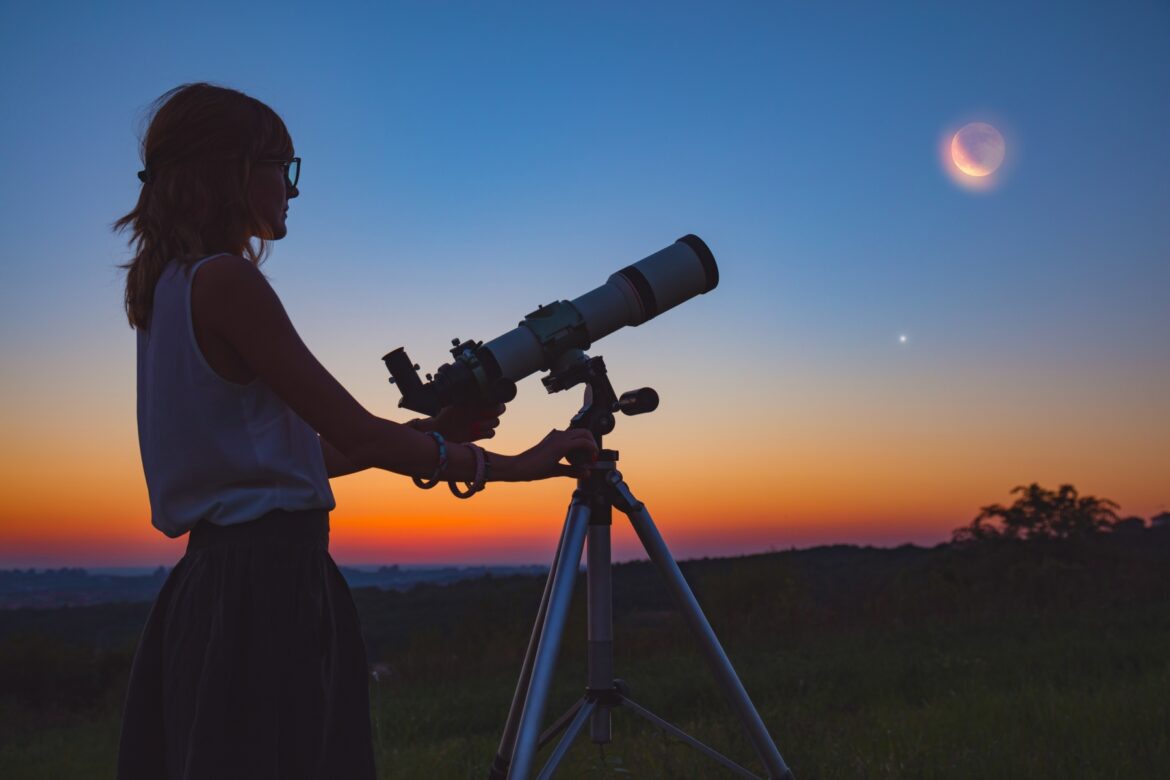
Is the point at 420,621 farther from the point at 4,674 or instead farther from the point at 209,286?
the point at 209,286

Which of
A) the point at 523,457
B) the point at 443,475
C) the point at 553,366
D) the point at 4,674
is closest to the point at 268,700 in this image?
the point at 443,475

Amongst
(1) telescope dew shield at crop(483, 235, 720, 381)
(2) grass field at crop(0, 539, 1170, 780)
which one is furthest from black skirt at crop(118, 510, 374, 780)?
(2) grass field at crop(0, 539, 1170, 780)

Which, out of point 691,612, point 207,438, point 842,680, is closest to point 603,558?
point 691,612

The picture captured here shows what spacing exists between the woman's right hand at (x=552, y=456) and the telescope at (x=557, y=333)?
544 mm

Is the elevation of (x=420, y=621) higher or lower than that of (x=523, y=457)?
lower

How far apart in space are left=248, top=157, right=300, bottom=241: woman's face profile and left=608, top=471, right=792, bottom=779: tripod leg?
1.28 metres

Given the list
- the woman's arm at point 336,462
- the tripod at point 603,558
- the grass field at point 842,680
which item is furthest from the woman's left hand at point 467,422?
the grass field at point 842,680

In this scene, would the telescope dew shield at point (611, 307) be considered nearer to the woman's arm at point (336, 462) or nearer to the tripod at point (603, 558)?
the tripod at point (603, 558)

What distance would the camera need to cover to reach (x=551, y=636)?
2662mm

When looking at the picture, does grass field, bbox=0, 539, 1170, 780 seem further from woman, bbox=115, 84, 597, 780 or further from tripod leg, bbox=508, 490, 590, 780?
woman, bbox=115, 84, 597, 780

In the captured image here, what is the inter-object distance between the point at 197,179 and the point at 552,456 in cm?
106

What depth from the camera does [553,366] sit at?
3088mm

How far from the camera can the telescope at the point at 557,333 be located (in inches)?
113

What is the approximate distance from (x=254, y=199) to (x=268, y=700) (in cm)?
111
